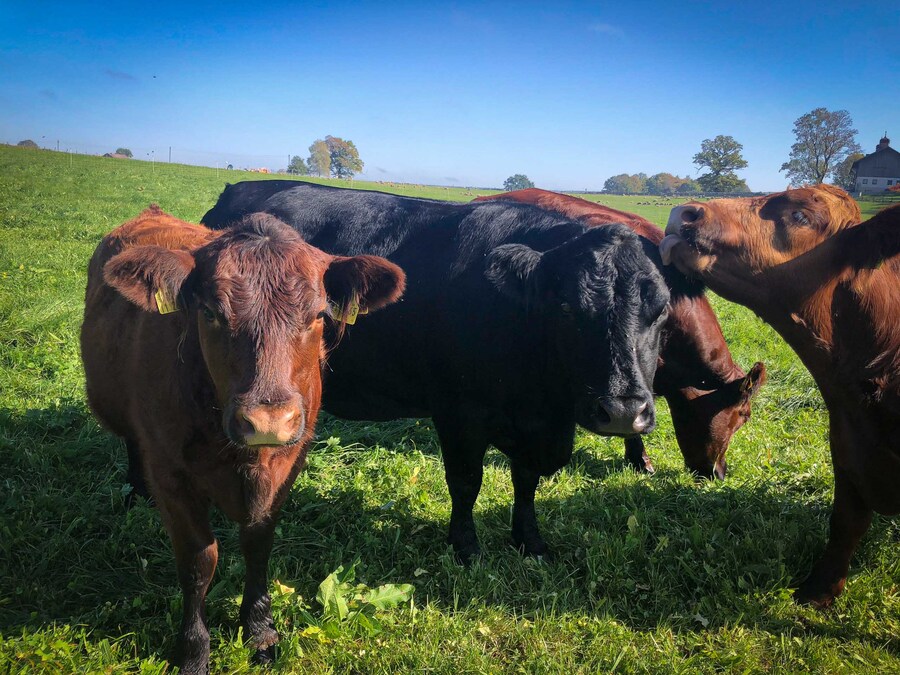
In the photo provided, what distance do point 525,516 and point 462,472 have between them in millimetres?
606

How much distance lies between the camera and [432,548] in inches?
155

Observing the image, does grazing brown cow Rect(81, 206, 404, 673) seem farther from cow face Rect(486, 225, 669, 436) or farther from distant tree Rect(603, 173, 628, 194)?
distant tree Rect(603, 173, 628, 194)

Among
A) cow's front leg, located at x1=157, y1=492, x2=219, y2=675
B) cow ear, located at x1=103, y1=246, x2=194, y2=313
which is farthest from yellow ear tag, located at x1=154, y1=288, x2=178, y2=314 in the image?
cow's front leg, located at x1=157, y1=492, x2=219, y2=675

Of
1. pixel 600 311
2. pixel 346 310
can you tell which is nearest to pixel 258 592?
pixel 346 310

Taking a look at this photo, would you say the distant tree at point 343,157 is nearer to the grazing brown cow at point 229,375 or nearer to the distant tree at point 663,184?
the distant tree at point 663,184

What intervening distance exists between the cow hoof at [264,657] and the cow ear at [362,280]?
74.4 inches

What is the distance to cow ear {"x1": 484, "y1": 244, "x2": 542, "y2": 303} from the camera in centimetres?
340

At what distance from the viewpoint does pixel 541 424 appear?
3658 mm

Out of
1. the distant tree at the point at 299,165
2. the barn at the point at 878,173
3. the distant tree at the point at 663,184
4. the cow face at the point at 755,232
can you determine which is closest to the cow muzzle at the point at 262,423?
the cow face at the point at 755,232

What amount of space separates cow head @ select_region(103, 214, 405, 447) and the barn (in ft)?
26.9

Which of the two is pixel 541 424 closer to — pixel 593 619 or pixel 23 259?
pixel 593 619

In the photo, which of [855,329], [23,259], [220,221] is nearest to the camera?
[855,329]

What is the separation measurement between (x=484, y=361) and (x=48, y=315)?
251 inches

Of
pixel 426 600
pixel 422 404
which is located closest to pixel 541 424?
pixel 422 404
